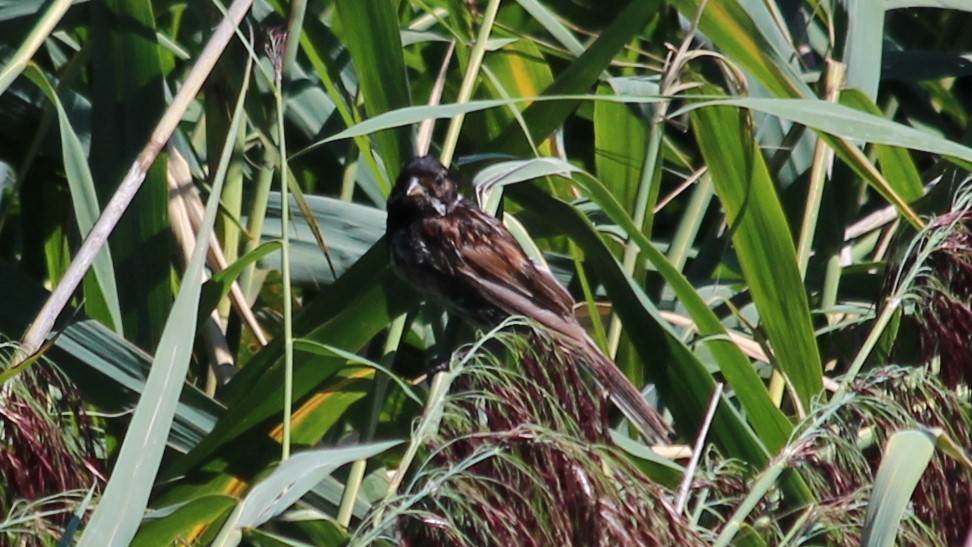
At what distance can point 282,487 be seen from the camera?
1.26 meters

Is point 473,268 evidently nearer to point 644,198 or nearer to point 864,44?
point 644,198

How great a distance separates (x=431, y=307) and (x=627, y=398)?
60cm

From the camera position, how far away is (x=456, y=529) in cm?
117

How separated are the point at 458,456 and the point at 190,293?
350 mm

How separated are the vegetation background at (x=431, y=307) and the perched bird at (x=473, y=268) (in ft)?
0.18

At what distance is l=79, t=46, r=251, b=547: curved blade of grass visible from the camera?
4.03 feet

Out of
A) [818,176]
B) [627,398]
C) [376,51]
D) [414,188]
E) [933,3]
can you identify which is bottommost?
[627,398]

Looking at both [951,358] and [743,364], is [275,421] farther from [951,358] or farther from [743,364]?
[951,358]

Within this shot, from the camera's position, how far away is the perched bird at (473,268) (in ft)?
6.48

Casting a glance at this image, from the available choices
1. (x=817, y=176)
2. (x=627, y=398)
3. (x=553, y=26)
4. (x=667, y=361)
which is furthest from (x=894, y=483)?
(x=553, y=26)

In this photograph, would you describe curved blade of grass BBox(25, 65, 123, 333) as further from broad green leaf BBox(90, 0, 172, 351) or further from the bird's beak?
the bird's beak

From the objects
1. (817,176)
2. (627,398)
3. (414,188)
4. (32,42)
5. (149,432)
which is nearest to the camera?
(149,432)

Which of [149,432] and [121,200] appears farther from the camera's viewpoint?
[121,200]

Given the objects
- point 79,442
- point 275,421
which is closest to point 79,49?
point 275,421
